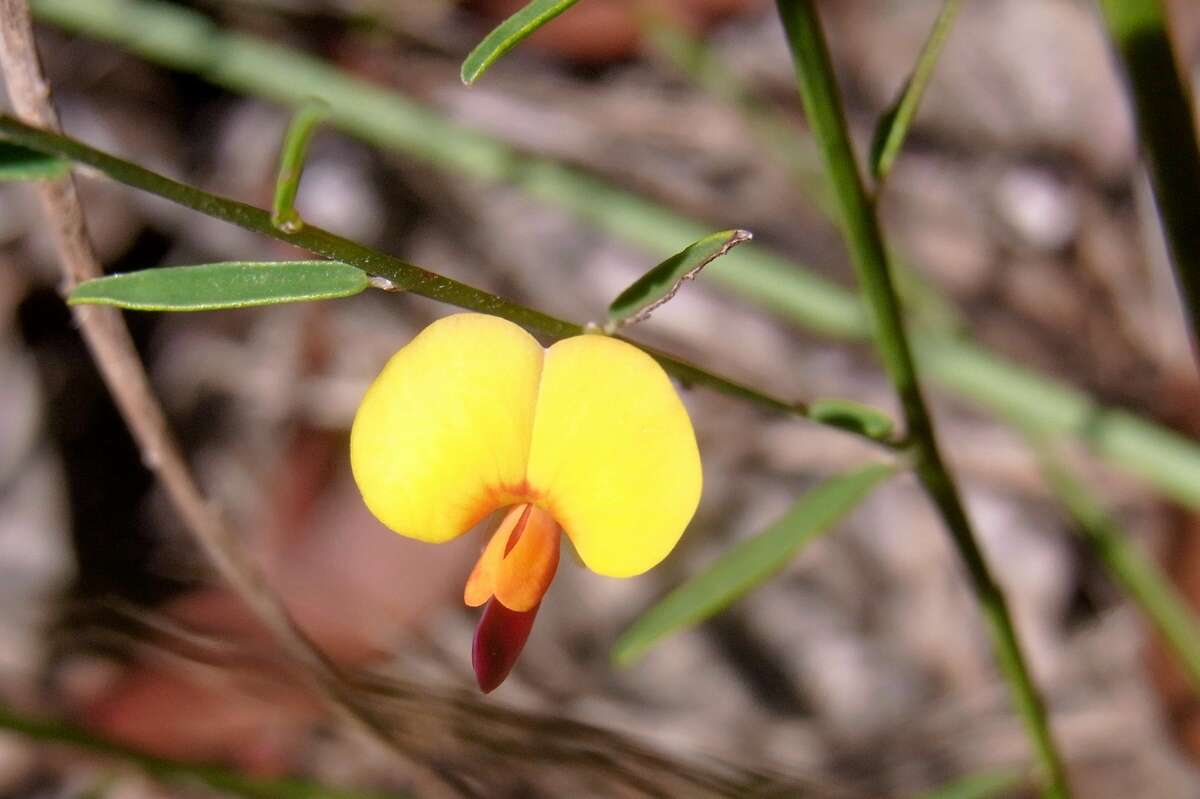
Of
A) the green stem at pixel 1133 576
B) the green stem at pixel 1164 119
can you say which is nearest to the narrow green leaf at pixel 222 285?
the green stem at pixel 1164 119

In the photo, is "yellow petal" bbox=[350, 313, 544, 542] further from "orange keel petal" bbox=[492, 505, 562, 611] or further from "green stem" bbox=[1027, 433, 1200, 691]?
"green stem" bbox=[1027, 433, 1200, 691]

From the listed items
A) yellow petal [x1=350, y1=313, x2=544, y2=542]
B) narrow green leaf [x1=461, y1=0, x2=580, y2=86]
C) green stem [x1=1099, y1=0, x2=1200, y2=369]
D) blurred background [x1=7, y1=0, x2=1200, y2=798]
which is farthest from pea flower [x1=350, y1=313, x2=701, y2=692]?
blurred background [x1=7, y1=0, x2=1200, y2=798]

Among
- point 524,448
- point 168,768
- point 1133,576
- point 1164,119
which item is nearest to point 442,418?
point 524,448

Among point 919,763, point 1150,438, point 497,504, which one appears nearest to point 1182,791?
point 919,763

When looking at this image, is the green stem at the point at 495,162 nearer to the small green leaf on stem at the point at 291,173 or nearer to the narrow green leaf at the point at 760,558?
the narrow green leaf at the point at 760,558

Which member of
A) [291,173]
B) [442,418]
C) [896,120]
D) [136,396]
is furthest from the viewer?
[136,396]

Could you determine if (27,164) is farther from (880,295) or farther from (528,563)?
(880,295)

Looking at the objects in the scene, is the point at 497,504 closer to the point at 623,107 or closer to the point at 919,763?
the point at 919,763
